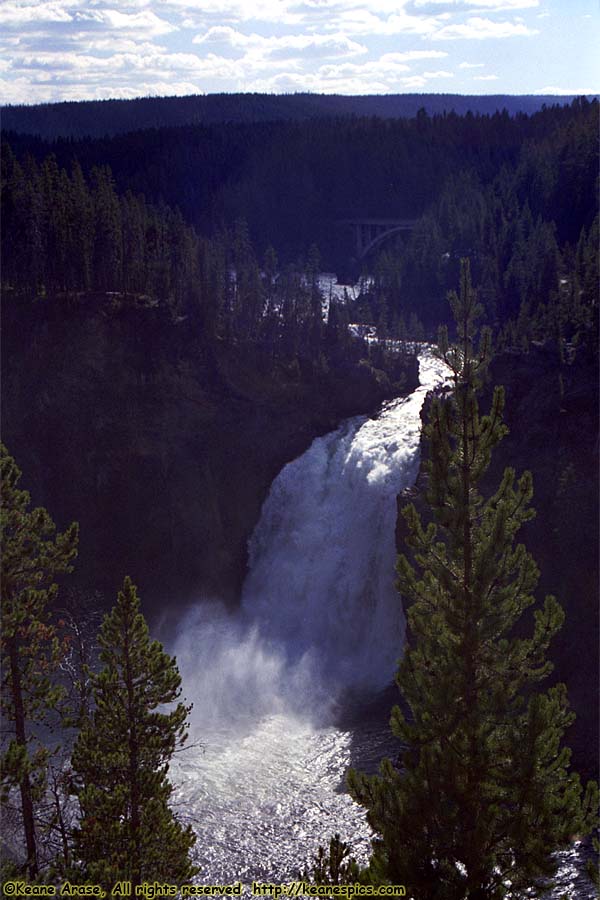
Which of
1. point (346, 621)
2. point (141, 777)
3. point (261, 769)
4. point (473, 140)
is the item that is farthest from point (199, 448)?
point (473, 140)

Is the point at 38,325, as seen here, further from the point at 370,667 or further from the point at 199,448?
the point at 370,667

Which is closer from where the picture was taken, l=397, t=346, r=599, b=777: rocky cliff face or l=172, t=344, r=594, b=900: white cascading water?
l=172, t=344, r=594, b=900: white cascading water

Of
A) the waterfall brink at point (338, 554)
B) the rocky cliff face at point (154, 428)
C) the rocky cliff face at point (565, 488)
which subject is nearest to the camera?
the rocky cliff face at point (565, 488)

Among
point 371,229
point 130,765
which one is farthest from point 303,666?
point 371,229

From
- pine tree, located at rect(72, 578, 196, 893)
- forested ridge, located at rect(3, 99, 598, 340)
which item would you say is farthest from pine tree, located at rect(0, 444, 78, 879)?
forested ridge, located at rect(3, 99, 598, 340)

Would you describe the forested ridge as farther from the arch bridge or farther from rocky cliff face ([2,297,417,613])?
rocky cliff face ([2,297,417,613])

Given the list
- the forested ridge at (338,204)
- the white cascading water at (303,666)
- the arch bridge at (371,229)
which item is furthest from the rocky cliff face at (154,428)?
the arch bridge at (371,229)

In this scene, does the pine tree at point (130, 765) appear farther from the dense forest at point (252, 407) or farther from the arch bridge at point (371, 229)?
the arch bridge at point (371, 229)
